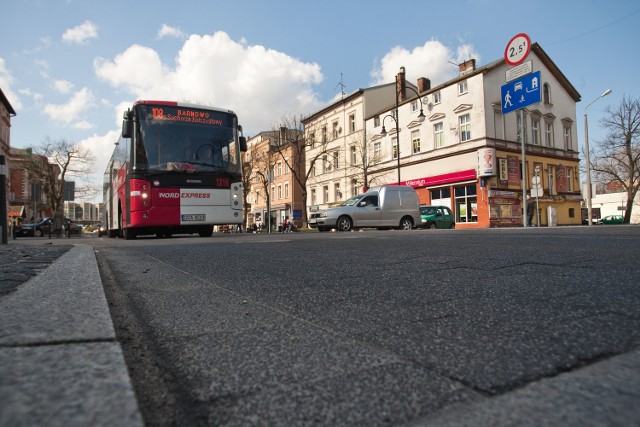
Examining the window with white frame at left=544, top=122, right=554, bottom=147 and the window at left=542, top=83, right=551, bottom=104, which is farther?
the window at left=542, top=83, right=551, bottom=104

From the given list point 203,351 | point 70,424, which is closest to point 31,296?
point 203,351

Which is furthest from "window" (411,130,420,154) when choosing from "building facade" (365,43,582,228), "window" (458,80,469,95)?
"window" (458,80,469,95)

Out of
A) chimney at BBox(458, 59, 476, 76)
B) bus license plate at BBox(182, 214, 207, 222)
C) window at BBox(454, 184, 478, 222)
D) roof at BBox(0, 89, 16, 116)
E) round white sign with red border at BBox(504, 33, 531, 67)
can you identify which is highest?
roof at BBox(0, 89, 16, 116)

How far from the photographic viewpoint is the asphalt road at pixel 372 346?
778mm

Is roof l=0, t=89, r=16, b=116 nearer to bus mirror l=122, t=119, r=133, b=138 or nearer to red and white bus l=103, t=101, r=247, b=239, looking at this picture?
red and white bus l=103, t=101, r=247, b=239

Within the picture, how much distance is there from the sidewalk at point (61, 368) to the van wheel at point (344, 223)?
1622 cm

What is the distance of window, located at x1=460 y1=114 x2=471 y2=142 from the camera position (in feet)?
98.9

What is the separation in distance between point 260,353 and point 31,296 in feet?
3.58

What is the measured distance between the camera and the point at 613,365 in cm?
94

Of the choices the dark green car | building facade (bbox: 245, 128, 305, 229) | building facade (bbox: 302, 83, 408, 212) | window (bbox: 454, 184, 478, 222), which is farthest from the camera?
building facade (bbox: 245, 128, 305, 229)

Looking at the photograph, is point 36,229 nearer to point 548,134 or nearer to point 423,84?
point 423,84

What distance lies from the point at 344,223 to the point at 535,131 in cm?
2317

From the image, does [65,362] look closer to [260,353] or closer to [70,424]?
[70,424]

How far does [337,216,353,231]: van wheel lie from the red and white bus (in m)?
6.52
